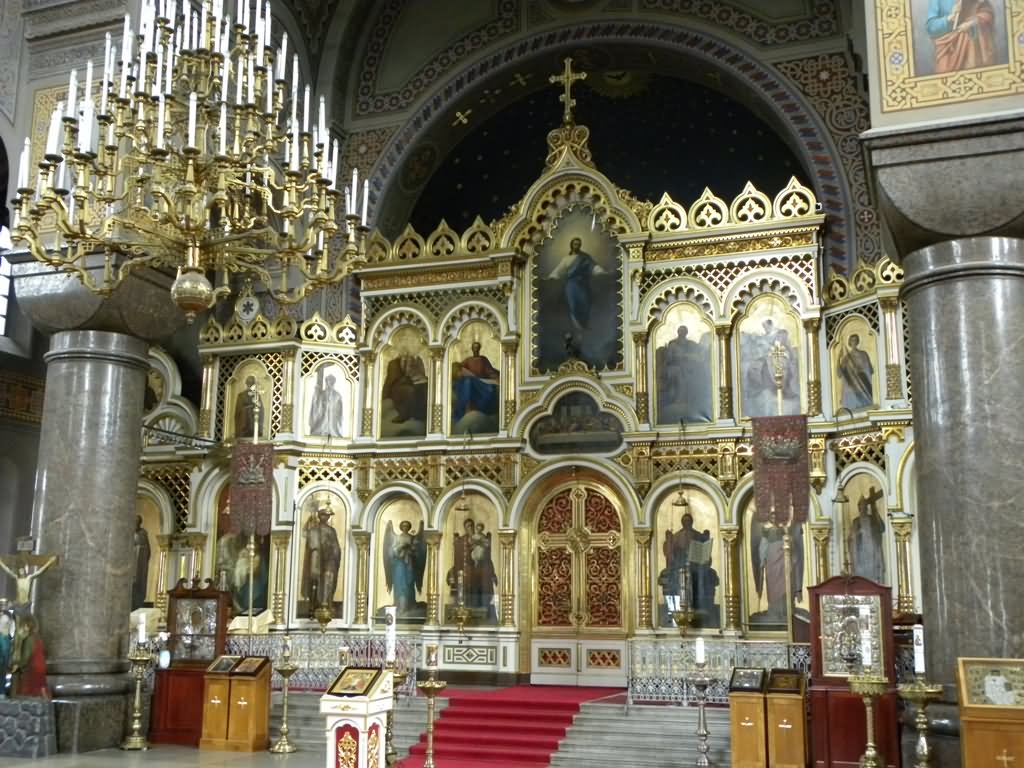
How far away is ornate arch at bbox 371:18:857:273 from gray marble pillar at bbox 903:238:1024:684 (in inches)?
269

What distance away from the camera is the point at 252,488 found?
14.9 meters

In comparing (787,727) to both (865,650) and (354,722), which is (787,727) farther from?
Answer: (354,722)

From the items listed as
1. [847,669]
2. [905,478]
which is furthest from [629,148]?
[847,669]

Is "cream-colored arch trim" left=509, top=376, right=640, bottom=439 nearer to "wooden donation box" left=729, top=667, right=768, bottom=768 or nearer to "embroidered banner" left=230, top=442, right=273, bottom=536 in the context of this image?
"embroidered banner" left=230, top=442, right=273, bottom=536

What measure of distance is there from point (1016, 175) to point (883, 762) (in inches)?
200

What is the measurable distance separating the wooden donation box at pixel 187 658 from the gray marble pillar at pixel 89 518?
0.62 meters

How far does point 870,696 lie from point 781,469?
3.77 metres

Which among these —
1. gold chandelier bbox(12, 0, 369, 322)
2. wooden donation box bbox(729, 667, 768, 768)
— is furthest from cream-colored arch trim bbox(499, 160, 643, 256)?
wooden donation box bbox(729, 667, 768, 768)

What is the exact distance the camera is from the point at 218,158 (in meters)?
8.23

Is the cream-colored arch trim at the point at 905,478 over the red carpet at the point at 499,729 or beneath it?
over

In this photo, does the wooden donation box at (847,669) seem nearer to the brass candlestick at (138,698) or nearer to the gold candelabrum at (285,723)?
the gold candelabrum at (285,723)

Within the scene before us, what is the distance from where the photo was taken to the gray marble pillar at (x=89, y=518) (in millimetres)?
→ 12070

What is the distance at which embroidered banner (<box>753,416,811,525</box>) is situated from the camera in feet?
41.5

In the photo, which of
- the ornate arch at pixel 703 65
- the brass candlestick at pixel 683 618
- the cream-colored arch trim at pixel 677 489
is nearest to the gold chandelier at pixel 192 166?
the cream-colored arch trim at pixel 677 489
